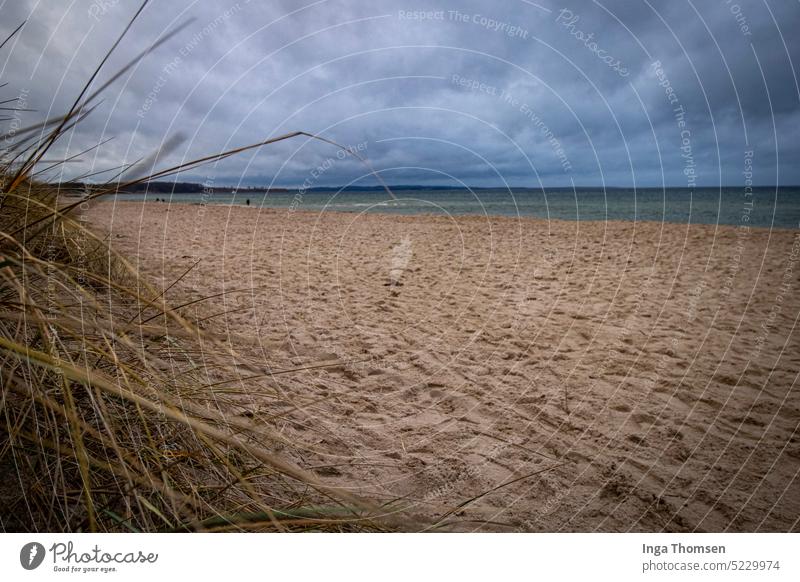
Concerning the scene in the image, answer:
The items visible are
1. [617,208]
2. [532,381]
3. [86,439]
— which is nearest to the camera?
[86,439]

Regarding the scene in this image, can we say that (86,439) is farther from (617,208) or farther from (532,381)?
(617,208)

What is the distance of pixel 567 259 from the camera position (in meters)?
8.20

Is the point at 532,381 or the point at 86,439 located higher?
the point at 86,439

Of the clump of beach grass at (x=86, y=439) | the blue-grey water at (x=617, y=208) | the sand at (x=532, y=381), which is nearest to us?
the clump of beach grass at (x=86, y=439)

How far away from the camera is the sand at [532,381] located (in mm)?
2277

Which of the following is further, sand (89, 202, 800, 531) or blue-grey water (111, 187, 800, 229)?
blue-grey water (111, 187, 800, 229)

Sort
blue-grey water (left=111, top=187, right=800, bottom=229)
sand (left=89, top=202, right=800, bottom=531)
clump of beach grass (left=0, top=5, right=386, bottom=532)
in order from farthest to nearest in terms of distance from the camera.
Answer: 1. blue-grey water (left=111, top=187, right=800, bottom=229)
2. sand (left=89, top=202, right=800, bottom=531)
3. clump of beach grass (left=0, top=5, right=386, bottom=532)

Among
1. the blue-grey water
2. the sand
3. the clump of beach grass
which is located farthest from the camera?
the blue-grey water

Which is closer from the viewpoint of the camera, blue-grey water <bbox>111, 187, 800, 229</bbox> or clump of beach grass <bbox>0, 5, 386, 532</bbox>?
clump of beach grass <bbox>0, 5, 386, 532</bbox>

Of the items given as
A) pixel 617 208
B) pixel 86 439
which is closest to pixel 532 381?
pixel 86 439

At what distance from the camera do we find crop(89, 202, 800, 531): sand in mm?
2277

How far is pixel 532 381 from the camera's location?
3516 mm

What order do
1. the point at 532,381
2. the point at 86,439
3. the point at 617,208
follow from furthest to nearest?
the point at 617,208 < the point at 532,381 < the point at 86,439
